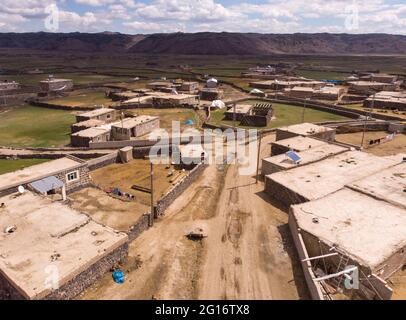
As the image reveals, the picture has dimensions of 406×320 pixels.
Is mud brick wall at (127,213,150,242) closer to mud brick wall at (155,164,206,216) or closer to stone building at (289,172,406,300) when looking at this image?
mud brick wall at (155,164,206,216)

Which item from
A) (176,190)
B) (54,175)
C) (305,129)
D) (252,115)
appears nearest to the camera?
(54,175)

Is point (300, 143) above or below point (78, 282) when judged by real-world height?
above

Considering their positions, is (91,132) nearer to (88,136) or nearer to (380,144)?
(88,136)

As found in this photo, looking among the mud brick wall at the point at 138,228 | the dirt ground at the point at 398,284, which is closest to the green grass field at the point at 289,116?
the mud brick wall at the point at 138,228

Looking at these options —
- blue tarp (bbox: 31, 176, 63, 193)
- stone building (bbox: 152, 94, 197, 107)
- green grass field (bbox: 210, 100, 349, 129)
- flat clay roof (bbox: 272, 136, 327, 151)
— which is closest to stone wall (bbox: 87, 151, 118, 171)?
blue tarp (bbox: 31, 176, 63, 193)

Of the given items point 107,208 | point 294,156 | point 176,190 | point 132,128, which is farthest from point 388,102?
point 107,208

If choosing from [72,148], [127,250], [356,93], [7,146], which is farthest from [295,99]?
[127,250]
